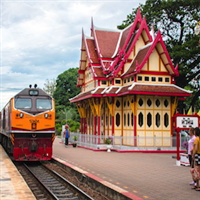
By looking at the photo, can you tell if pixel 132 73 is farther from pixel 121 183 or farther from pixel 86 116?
pixel 121 183

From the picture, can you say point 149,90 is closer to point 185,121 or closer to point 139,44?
point 139,44

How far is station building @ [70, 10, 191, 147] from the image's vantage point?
19578 millimetres

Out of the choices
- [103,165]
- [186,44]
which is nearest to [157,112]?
[103,165]

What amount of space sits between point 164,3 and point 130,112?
601 inches

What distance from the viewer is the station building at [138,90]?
19.6 metres

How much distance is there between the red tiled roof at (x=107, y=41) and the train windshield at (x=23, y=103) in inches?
446

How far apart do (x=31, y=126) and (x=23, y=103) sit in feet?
4.41

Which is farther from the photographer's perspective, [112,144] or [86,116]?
[86,116]

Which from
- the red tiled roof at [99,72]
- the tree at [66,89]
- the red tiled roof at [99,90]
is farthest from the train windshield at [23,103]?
the tree at [66,89]

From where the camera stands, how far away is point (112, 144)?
19.9 meters

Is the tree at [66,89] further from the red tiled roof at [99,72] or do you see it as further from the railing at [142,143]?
the railing at [142,143]

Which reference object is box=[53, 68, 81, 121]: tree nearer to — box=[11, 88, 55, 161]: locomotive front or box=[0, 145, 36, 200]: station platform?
box=[11, 88, 55, 161]: locomotive front

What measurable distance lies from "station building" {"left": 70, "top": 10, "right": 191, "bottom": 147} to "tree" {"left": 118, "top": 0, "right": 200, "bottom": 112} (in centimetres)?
603

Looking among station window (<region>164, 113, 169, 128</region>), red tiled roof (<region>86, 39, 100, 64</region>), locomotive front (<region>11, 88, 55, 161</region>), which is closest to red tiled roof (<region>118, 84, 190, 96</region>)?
station window (<region>164, 113, 169, 128</region>)
